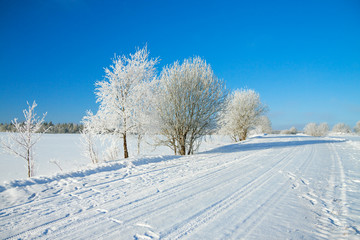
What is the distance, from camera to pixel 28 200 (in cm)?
379

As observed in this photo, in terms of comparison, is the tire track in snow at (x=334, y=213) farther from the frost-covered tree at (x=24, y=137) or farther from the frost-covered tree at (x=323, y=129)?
the frost-covered tree at (x=323, y=129)

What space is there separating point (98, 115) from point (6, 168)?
43.1 ft

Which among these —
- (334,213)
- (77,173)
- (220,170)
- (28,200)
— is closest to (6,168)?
(77,173)

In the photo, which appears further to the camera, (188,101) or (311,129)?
(311,129)

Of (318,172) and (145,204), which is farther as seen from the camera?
(318,172)

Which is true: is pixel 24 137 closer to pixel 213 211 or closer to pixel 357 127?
pixel 213 211

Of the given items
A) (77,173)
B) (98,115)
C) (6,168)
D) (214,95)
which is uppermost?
(214,95)

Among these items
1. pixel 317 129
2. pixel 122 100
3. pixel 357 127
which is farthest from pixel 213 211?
pixel 357 127

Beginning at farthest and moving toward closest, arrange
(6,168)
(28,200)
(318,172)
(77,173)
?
(6,168) → (318,172) → (77,173) → (28,200)

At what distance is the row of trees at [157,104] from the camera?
1109cm

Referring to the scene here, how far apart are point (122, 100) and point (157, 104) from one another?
246 cm

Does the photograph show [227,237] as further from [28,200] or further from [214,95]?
[214,95]

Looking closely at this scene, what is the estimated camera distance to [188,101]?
1245cm

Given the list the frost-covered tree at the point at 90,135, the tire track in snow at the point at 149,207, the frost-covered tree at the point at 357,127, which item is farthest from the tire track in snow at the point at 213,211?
the frost-covered tree at the point at 357,127
